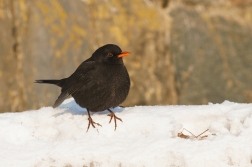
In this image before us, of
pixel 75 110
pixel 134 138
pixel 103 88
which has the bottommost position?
pixel 134 138

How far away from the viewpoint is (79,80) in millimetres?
5109

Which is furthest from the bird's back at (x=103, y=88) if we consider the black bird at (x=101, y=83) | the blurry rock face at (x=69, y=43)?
the blurry rock face at (x=69, y=43)

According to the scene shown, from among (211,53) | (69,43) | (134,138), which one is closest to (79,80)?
(134,138)

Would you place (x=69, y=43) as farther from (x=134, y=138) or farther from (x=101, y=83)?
(x=134, y=138)

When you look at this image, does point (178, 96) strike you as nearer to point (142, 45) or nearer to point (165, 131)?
point (142, 45)

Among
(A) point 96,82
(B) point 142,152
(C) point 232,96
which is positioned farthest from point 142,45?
(B) point 142,152

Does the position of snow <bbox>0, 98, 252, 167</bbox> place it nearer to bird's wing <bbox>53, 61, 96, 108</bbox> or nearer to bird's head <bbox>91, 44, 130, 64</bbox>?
bird's wing <bbox>53, 61, 96, 108</bbox>

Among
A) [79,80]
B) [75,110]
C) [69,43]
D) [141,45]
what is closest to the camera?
[79,80]

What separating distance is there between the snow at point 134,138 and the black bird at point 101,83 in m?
0.12

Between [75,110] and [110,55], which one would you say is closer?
[110,55]

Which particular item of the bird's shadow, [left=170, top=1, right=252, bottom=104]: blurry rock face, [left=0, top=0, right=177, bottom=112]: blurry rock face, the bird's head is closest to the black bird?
the bird's head

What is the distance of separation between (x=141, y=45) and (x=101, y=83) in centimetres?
239

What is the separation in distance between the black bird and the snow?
0.12 metres

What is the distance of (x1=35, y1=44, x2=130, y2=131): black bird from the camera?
4.91 metres
